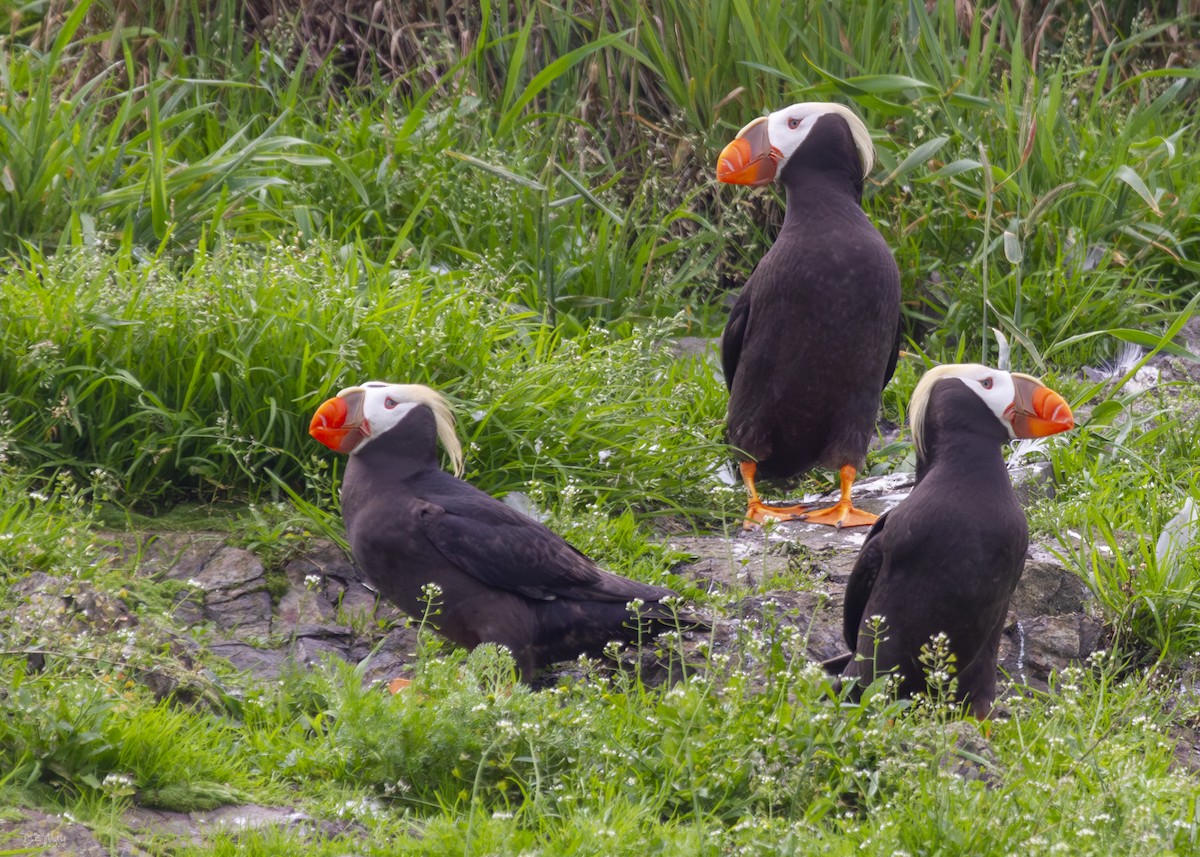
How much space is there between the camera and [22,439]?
15.3ft

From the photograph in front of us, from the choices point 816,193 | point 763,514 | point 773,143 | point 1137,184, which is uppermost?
point 773,143

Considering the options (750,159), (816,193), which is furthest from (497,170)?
(816,193)

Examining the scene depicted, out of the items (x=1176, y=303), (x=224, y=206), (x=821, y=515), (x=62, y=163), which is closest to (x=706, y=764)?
(x=821, y=515)

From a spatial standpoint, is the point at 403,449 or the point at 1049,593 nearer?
the point at 403,449

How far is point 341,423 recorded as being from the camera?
13.8 ft

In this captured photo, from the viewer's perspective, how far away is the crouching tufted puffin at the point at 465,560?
4.01 metres

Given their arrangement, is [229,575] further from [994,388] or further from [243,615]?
[994,388]

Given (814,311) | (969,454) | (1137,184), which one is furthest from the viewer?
(1137,184)

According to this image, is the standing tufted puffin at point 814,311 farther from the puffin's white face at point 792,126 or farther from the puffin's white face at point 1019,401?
the puffin's white face at point 1019,401

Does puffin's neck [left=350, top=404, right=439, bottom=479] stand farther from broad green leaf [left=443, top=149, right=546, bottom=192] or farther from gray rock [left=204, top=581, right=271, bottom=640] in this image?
broad green leaf [left=443, top=149, right=546, bottom=192]

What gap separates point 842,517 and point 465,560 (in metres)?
1.62

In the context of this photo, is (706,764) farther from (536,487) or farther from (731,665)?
(536,487)

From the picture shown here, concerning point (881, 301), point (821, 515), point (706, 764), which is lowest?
point (821, 515)

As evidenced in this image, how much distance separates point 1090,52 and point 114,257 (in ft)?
15.2
